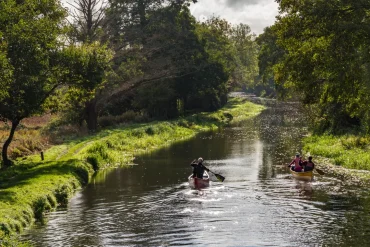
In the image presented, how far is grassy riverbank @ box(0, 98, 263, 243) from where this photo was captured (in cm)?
2631

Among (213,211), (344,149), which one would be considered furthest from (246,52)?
(213,211)

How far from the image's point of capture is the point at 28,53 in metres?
35.5

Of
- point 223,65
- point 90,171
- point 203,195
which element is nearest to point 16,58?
point 90,171

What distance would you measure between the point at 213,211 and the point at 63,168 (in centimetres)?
1465

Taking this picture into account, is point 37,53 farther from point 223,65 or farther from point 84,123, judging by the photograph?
point 223,65

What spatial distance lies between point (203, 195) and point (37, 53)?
51.8 feet

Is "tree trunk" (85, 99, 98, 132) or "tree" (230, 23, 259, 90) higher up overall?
"tree" (230, 23, 259, 90)

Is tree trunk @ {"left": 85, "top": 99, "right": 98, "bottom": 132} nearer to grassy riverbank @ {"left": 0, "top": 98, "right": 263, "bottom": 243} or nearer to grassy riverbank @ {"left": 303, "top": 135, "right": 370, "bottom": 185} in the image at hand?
grassy riverbank @ {"left": 0, "top": 98, "right": 263, "bottom": 243}

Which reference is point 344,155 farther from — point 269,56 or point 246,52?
point 246,52

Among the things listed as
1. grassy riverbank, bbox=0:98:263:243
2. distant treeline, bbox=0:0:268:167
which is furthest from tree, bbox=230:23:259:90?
grassy riverbank, bbox=0:98:263:243

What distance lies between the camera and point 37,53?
36406 mm

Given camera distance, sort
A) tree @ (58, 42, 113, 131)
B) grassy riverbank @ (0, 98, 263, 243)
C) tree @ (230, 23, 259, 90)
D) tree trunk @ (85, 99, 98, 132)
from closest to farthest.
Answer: grassy riverbank @ (0, 98, 263, 243)
tree @ (58, 42, 113, 131)
tree trunk @ (85, 99, 98, 132)
tree @ (230, 23, 259, 90)

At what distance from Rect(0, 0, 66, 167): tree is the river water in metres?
7.71

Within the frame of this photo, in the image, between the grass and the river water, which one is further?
the grass
